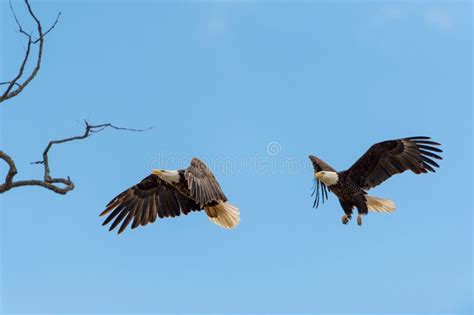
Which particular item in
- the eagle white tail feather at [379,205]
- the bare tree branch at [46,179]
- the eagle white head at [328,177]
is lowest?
the bare tree branch at [46,179]

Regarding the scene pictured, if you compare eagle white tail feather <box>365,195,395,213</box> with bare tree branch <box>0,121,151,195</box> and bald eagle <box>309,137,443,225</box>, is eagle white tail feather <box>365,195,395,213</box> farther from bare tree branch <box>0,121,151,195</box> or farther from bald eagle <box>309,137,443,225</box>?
bare tree branch <box>0,121,151,195</box>

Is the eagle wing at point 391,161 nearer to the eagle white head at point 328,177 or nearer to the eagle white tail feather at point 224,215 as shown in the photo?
the eagle white head at point 328,177

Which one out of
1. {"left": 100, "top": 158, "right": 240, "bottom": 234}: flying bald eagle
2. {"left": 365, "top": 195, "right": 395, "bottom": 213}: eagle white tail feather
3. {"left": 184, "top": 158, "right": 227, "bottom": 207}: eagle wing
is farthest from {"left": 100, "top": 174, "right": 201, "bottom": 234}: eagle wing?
{"left": 365, "top": 195, "right": 395, "bottom": 213}: eagle white tail feather

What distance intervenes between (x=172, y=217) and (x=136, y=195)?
2.06ft

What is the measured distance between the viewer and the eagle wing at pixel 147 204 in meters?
8.04

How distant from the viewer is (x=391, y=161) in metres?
8.30

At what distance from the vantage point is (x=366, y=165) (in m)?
8.32

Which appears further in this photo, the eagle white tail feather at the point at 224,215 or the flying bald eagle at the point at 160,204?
the eagle white tail feather at the point at 224,215

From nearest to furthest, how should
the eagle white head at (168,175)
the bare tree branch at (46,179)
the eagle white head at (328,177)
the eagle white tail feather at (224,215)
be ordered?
the bare tree branch at (46,179), the eagle white head at (168,175), the eagle white tail feather at (224,215), the eagle white head at (328,177)

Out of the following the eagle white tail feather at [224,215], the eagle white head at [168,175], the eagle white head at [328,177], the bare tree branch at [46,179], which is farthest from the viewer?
the eagle white head at [328,177]

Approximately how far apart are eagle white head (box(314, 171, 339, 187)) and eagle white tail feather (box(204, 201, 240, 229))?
121cm

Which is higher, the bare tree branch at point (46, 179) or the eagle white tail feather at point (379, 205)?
the eagle white tail feather at point (379, 205)

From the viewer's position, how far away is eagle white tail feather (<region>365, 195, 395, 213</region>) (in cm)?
852

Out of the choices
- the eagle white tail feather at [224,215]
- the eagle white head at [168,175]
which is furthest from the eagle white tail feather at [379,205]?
the eagle white head at [168,175]
